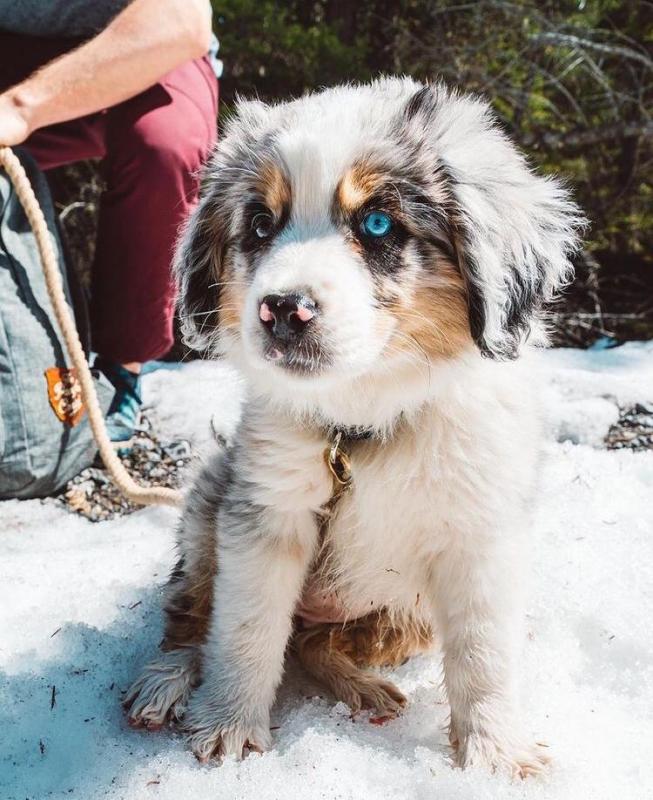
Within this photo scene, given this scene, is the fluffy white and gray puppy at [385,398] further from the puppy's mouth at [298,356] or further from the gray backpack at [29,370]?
the gray backpack at [29,370]

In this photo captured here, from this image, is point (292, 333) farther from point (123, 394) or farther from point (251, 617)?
point (123, 394)

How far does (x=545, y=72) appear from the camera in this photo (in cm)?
546

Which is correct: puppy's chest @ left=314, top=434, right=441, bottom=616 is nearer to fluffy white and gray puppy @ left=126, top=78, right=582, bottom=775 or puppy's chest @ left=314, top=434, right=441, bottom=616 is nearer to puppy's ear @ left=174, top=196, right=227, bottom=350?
fluffy white and gray puppy @ left=126, top=78, right=582, bottom=775

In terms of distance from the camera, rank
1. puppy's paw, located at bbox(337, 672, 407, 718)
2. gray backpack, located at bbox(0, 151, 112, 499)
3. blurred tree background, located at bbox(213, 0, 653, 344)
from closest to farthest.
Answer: puppy's paw, located at bbox(337, 672, 407, 718)
gray backpack, located at bbox(0, 151, 112, 499)
blurred tree background, located at bbox(213, 0, 653, 344)

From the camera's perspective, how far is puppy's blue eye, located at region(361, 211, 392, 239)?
68.5 inches

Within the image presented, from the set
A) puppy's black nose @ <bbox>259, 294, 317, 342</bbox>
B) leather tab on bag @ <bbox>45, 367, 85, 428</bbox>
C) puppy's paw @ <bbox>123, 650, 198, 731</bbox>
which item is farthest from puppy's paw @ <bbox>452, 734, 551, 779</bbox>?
leather tab on bag @ <bbox>45, 367, 85, 428</bbox>

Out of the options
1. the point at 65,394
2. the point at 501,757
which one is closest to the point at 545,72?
the point at 65,394

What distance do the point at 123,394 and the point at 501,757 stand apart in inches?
93.4

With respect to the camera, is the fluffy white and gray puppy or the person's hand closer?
the fluffy white and gray puppy

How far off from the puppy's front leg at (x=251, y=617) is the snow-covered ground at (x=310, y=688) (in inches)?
3.4

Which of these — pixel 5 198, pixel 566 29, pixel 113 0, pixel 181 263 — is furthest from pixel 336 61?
pixel 181 263

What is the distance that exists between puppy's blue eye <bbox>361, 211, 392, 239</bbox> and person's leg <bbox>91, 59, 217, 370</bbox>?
172cm

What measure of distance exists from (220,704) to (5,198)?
190 centimetres

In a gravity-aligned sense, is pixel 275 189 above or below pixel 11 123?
below
